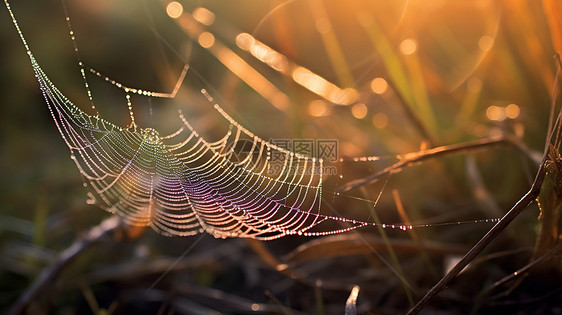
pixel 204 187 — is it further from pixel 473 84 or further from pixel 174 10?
pixel 473 84

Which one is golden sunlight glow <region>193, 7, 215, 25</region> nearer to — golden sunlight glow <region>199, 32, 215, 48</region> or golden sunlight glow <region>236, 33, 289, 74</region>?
golden sunlight glow <region>199, 32, 215, 48</region>

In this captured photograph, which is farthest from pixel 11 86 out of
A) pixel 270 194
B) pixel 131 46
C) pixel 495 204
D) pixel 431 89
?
pixel 495 204

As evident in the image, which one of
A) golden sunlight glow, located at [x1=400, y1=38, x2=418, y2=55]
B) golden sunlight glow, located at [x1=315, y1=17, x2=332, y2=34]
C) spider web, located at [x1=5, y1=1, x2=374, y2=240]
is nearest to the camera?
spider web, located at [x1=5, y1=1, x2=374, y2=240]

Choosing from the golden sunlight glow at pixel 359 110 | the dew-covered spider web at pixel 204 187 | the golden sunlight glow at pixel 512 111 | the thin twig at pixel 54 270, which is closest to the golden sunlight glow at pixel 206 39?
the dew-covered spider web at pixel 204 187

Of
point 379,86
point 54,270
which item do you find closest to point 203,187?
point 54,270

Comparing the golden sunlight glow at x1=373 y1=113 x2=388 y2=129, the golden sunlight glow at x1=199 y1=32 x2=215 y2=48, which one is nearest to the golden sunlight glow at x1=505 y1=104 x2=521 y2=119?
the golden sunlight glow at x1=373 y1=113 x2=388 y2=129

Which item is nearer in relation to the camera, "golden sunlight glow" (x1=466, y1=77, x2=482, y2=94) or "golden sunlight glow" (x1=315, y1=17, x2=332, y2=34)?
"golden sunlight glow" (x1=466, y1=77, x2=482, y2=94)

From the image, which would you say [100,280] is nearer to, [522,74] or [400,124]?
[400,124]

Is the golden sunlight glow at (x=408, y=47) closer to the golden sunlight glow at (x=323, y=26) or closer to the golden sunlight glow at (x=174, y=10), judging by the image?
the golden sunlight glow at (x=323, y=26)
